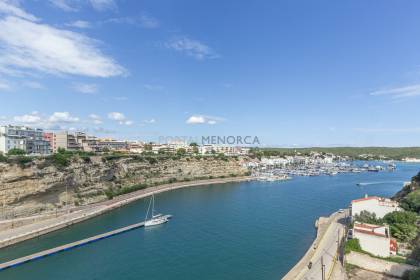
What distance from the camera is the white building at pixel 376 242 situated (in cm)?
1574

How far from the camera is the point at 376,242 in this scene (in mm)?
16016

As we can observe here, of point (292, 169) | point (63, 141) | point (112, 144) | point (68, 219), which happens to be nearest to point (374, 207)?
point (68, 219)

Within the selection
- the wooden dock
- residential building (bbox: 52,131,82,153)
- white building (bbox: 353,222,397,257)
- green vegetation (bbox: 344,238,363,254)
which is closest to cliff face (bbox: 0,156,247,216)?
the wooden dock

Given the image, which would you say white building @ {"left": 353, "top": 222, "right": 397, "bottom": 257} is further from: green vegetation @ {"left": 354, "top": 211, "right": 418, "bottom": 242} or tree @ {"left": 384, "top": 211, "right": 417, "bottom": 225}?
tree @ {"left": 384, "top": 211, "right": 417, "bottom": 225}

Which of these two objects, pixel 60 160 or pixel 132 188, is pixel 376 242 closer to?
pixel 60 160

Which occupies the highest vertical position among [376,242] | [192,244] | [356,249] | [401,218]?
[401,218]

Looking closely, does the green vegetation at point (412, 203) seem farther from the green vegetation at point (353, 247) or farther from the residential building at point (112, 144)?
the residential building at point (112, 144)

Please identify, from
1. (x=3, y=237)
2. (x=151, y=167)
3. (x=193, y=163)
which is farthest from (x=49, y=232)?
(x=193, y=163)

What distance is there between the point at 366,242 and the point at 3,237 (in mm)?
25721

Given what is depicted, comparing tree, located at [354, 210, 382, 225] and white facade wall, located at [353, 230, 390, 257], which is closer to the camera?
white facade wall, located at [353, 230, 390, 257]

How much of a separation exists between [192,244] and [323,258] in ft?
32.0

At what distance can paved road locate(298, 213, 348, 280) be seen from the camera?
15.2 metres

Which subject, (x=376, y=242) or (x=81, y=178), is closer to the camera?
(x=376, y=242)

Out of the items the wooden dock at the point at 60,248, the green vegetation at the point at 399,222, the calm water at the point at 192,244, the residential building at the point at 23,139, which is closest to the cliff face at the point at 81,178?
the calm water at the point at 192,244
